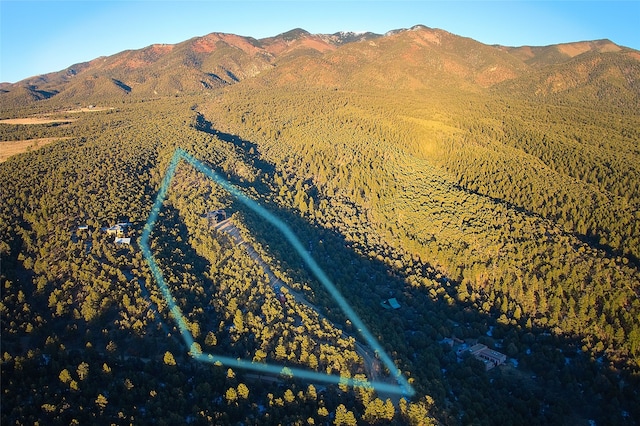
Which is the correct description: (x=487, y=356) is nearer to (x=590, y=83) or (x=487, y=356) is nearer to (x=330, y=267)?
(x=330, y=267)

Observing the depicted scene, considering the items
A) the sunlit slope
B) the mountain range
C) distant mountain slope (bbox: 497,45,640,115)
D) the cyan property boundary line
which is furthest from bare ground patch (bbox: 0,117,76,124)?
Answer: distant mountain slope (bbox: 497,45,640,115)

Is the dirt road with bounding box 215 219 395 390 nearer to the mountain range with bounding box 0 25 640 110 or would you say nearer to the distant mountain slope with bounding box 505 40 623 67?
the mountain range with bounding box 0 25 640 110

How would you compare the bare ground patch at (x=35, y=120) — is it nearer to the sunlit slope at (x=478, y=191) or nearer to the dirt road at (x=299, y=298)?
the sunlit slope at (x=478, y=191)

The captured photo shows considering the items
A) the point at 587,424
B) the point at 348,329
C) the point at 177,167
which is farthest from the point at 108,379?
the point at 177,167

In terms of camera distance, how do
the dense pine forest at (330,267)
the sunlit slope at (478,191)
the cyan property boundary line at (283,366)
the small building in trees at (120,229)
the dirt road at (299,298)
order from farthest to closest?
1. the sunlit slope at (478,191)
2. the small building in trees at (120,229)
3. the dirt road at (299,298)
4. the cyan property boundary line at (283,366)
5. the dense pine forest at (330,267)

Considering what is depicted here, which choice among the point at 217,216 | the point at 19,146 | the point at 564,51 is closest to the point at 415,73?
the point at 564,51

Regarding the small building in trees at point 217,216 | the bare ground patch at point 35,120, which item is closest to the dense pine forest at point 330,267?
the small building in trees at point 217,216
